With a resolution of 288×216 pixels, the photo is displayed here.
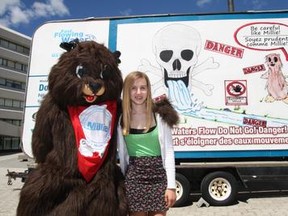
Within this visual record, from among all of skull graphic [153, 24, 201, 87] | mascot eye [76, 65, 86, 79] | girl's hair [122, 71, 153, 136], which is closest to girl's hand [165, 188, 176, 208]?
girl's hair [122, 71, 153, 136]

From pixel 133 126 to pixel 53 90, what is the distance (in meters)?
0.69

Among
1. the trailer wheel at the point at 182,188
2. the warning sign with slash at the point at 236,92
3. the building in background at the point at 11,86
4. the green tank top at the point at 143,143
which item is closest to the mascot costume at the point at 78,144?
the green tank top at the point at 143,143

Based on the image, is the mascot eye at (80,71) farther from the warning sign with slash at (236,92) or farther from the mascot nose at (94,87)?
the warning sign with slash at (236,92)

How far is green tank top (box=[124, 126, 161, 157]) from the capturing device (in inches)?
125

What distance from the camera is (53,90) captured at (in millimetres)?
3174

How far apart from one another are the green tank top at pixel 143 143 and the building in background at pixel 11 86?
4204 centimetres

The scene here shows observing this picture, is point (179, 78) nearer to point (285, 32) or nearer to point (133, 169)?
point (285, 32)

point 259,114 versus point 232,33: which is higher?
point 232,33

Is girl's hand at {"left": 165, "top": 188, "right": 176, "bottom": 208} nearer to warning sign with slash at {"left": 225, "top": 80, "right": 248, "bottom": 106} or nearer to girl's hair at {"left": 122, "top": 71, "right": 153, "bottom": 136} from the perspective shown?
girl's hair at {"left": 122, "top": 71, "right": 153, "bottom": 136}

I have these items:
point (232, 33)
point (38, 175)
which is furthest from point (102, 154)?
point (232, 33)

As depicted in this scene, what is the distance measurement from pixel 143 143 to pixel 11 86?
45875 mm

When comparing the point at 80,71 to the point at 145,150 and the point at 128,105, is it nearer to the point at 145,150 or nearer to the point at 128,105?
the point at 128,105

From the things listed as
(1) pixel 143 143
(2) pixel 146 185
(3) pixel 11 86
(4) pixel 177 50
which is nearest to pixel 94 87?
(1) pixel 143 143

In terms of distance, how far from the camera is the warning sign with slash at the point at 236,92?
785 cm
